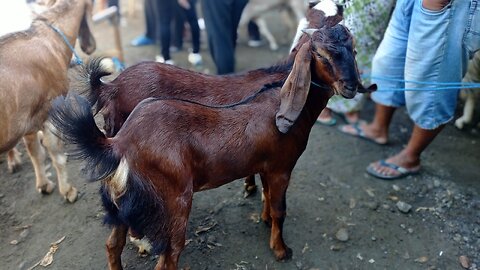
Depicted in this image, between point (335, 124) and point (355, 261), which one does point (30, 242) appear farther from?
point (335, 124)

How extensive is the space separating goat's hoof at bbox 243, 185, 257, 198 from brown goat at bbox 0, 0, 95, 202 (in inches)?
54.7

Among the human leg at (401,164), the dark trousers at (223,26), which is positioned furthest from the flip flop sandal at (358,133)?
the dark trousers at (223,26)

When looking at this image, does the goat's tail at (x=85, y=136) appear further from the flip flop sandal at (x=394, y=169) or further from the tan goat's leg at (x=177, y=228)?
the flip flop sandal at (x=394, y=169)

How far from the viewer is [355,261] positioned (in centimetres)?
A: 320

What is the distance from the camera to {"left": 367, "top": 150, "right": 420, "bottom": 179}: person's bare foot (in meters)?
4.12

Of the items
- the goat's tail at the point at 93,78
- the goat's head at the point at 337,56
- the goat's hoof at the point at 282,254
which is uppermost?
the goat's head at the point at 337,56

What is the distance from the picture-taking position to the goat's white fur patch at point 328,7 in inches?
114

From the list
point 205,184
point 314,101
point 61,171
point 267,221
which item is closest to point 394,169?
point 267,221

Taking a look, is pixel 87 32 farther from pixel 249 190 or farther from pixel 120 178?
pixel 120 178

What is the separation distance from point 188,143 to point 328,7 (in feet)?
4.44

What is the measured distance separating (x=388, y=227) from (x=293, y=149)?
52.5 inches

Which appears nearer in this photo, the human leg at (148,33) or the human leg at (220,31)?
the human leg at (220,31)

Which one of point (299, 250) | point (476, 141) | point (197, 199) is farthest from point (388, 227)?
point (476, 141)

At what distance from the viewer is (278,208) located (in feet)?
9.66
